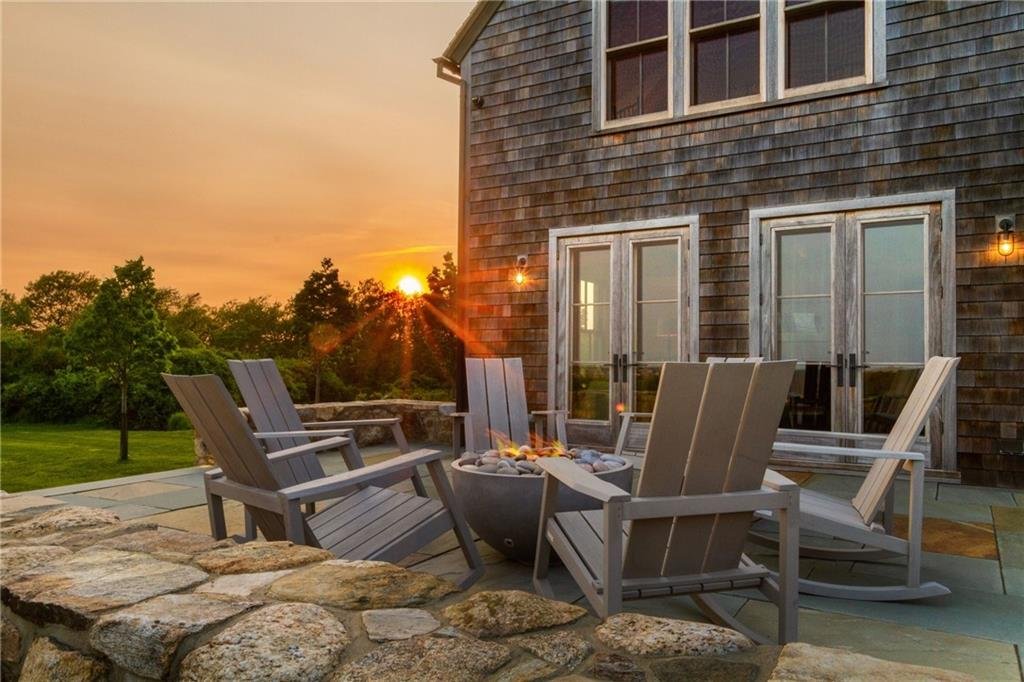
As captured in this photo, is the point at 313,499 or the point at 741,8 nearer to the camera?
the point at 313,499

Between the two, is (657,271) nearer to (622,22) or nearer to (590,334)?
(590,334)

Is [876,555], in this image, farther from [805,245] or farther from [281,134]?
[281,134]

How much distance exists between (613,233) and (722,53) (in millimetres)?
1870

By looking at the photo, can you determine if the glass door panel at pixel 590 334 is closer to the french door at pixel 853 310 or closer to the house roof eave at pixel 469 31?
the french door at pixel 853 310

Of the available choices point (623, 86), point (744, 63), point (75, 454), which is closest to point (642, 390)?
point (623, 86)

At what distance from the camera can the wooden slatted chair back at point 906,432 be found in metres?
2.78

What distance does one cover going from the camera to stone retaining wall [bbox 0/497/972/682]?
1304 millimetres

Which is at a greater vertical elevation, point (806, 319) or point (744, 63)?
point (744, 63)

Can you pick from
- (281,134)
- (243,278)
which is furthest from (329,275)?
(281,134)

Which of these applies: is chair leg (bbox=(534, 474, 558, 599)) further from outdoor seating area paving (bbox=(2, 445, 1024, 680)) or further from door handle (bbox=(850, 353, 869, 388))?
door handle (bbox=(850, 353, 869, 388))

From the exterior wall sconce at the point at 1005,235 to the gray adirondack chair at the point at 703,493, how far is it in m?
4.17

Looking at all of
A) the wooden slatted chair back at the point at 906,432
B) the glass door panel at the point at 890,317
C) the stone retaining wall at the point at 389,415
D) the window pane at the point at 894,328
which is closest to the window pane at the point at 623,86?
the glass door panel at the point at 890,317

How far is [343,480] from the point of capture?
2.45m

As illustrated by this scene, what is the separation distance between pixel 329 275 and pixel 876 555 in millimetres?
23997
